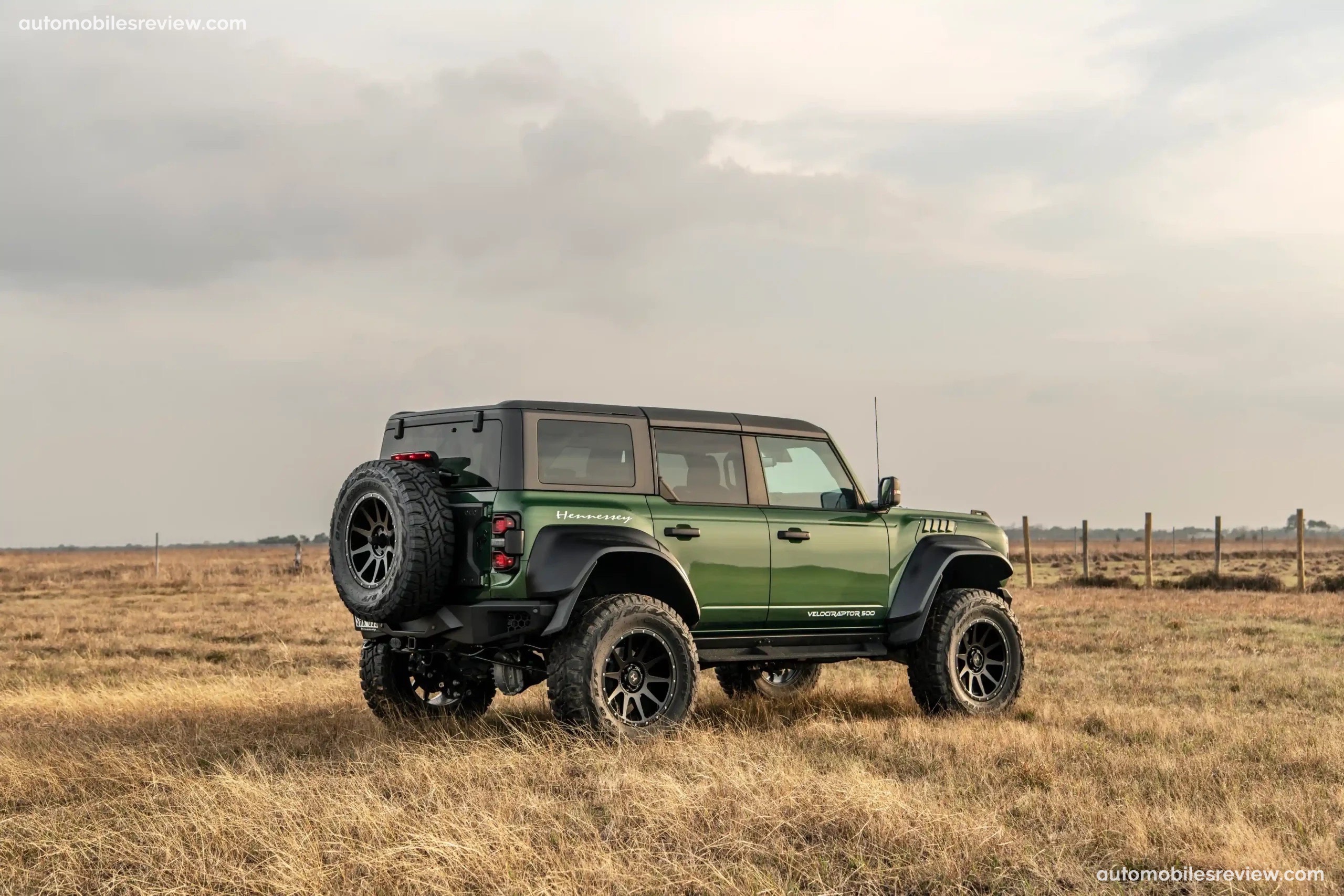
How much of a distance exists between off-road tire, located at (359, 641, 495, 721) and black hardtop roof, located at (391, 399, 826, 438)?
182 centimetres

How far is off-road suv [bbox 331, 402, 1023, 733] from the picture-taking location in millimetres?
7707

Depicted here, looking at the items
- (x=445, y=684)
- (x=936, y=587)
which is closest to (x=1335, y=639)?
(x=936, y=587)

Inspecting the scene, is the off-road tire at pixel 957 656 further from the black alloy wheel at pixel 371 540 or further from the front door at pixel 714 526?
the black alloy wheel at pixel 371 540

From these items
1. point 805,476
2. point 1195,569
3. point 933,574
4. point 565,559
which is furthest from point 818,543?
point 1195,569

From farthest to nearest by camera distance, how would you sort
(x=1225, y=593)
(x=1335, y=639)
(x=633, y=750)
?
(x=1225, y=593)
(x=1335, y=639)
(x=633, y=750)

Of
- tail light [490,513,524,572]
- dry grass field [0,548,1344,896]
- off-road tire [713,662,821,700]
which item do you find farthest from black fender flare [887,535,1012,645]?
tail light [490,513,524,572]

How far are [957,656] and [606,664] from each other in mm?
3300

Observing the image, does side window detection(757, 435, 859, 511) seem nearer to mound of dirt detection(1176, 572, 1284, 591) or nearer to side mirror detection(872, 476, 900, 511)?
side mirror detection(872, 476, 900, 511)

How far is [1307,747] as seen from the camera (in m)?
7.82

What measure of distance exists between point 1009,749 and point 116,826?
509cm

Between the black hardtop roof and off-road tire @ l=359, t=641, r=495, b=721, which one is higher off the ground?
the black hardtop roof

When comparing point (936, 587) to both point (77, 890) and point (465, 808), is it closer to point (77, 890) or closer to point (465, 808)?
point (465, 808)

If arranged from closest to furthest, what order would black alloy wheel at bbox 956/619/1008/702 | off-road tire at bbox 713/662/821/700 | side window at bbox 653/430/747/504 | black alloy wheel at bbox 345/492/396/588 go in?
black alloy wheel at bbox 345/492/396/588
side window at bbox 653/430/747/504
black alloy wheel at bbox 956/619/1008/702
off-road tire at bbox 713/662/821/700

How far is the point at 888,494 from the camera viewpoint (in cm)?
944
